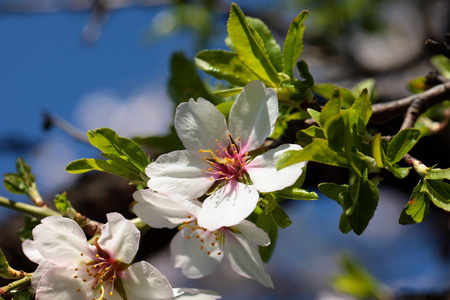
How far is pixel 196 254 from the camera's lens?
2.56 ft

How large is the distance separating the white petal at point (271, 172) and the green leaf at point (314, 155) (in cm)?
4

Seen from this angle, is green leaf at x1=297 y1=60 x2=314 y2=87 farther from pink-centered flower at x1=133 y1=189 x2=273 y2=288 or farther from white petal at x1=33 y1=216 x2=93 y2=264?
white petal at x1=33 y1=216 x2=93 y2=264

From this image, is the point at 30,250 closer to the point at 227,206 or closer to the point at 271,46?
the point at 227,206

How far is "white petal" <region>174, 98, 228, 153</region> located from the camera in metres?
0.71

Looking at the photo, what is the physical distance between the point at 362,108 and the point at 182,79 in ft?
2.36

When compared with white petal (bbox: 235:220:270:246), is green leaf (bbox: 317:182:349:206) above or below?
above

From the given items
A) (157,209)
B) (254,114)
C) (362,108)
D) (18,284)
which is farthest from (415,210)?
(18,284)

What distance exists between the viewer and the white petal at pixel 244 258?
72cm

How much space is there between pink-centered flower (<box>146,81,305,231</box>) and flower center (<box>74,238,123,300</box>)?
159 millimetres

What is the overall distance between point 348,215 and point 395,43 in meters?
2.87

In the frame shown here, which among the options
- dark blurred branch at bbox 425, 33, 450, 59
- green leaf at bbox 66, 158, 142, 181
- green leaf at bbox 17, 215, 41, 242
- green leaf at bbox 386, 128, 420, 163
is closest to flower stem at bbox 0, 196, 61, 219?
green leaf at bbox 17, 215, 41, 242

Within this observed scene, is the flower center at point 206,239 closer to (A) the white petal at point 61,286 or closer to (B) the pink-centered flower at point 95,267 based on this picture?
(B) the pink-centered flower at point 95,267

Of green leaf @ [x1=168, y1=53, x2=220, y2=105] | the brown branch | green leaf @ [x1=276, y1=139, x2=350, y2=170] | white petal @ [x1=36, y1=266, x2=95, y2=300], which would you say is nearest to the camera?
green leaf @ [x1=276, y1=139, x2=350, y2=170]

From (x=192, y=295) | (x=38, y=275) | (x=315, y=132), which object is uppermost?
(x=315, y=132)
